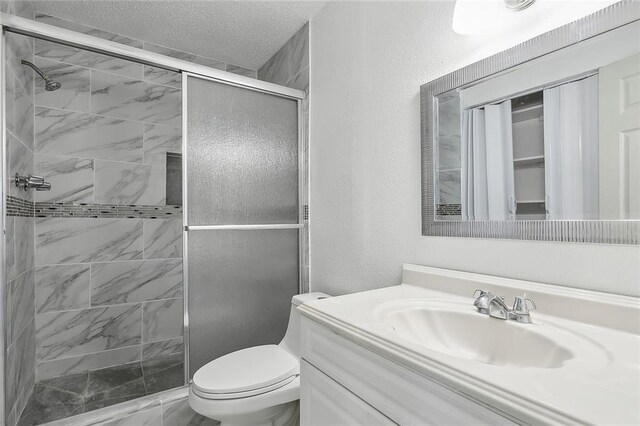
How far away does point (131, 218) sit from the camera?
232 cm

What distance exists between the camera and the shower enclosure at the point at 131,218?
1655mm

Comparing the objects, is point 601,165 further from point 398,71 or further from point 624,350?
point 398,71

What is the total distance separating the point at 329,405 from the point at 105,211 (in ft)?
6.79

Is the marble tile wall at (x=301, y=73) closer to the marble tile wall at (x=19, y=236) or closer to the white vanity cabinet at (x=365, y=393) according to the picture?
the white vanity cabinet at (x=365, y=393)

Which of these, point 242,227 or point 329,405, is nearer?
point 329,405

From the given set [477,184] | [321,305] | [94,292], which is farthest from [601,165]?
[94,292]

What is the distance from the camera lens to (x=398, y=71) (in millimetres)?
1440

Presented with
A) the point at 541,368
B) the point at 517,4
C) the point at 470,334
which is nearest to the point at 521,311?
the point at 470,334

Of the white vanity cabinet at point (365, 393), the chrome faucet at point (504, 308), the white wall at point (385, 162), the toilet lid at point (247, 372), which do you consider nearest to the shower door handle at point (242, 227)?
the white wall at point (385, 162)

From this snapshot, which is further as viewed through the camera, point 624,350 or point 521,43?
point 521,43

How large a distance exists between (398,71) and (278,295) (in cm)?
136

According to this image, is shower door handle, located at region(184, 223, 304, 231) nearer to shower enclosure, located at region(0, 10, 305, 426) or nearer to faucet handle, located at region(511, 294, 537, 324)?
shower enclosure, located at region(0, 10, 305, 426)

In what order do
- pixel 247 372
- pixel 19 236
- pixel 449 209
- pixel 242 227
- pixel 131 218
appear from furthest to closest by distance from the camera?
pixel 131 218 → pixel 242 227 → pixel 19 236 → pixel 247 372 → pixel 449 209

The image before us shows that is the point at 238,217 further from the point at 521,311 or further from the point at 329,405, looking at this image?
the point at 521,311
